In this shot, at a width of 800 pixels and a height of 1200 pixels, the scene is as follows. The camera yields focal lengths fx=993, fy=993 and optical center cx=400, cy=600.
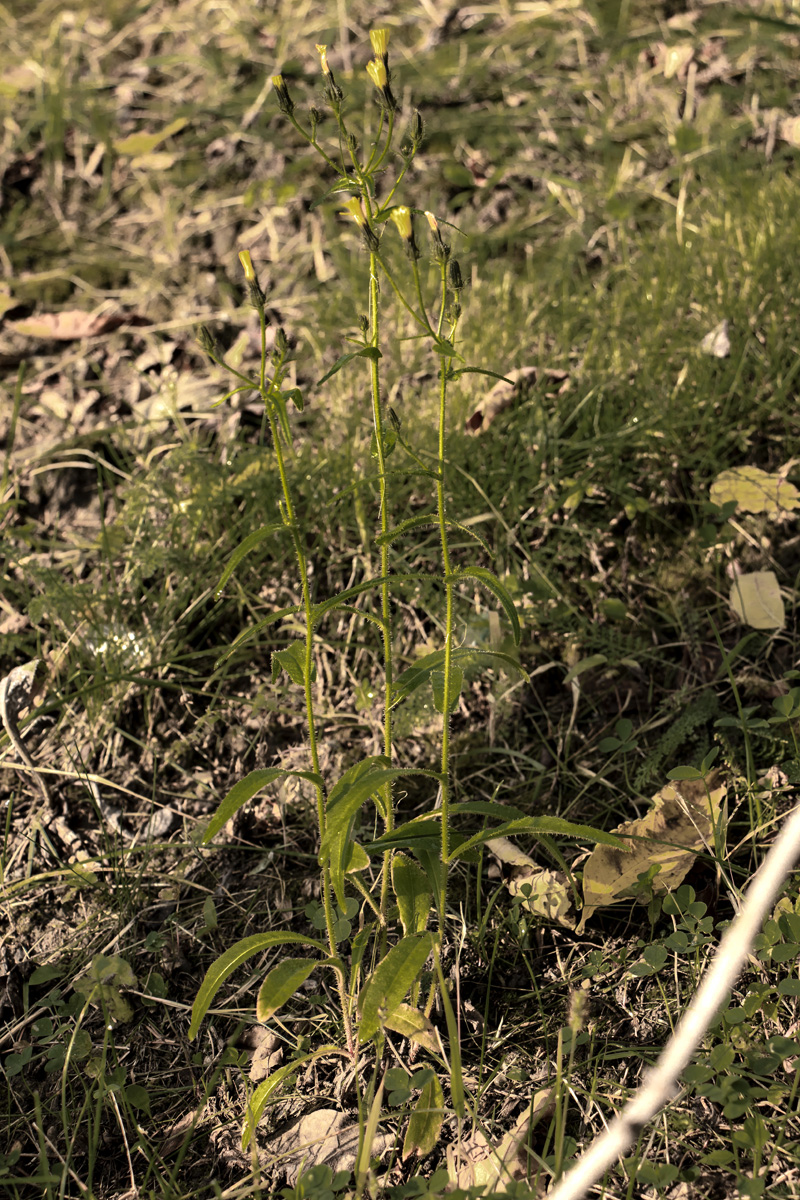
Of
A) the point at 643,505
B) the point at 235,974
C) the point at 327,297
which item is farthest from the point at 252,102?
the point at 235,974

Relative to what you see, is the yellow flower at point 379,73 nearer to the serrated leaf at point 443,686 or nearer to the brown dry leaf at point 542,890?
the serrated leaf at point 443,686

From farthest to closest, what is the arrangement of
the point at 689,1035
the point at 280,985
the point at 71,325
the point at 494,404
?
the point at 71,325
the point at 494,404
the point at 280,985
the point at 689,1035

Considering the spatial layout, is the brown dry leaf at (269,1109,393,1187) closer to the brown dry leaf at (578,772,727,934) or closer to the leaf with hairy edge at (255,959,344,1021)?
the leaf with hairy edge at (255,959,344,1021)

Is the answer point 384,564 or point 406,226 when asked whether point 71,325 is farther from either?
point 406,226

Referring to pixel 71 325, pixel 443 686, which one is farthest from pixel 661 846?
pixel 71 325

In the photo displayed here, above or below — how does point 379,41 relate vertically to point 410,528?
above

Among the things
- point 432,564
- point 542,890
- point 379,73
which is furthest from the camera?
point 432,564

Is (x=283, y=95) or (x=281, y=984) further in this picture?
(x=281, y=984)

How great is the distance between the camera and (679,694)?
205cm

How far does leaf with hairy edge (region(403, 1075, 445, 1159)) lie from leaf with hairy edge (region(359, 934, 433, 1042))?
0.45 ft

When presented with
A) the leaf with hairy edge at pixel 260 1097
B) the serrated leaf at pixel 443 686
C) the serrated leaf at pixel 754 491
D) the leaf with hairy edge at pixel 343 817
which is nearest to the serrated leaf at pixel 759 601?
the serrated leaf at pixel 754 491

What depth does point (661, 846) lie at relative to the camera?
1.76 meters

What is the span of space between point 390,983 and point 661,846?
61 cm

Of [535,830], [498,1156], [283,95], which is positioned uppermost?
[283,95]
